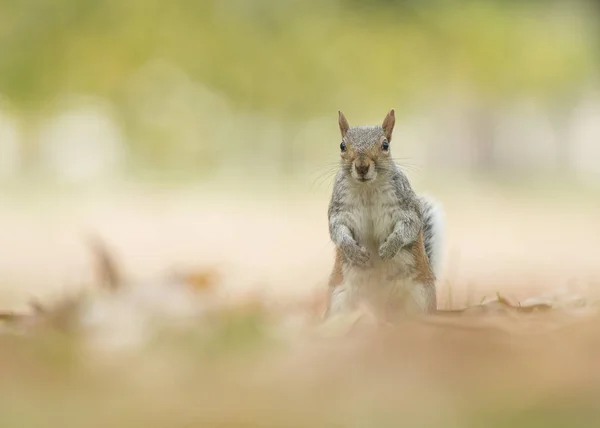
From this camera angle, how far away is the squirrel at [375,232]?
2.40 m

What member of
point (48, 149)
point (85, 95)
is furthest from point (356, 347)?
point (48, 149)

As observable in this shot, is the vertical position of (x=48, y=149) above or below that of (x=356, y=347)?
above

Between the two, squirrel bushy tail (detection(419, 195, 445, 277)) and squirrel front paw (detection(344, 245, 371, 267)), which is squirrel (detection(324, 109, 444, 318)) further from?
squirrel bushy tail (detection(419, 195, 445, 277))

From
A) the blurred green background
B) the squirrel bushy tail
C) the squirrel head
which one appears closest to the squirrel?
the squirrel head

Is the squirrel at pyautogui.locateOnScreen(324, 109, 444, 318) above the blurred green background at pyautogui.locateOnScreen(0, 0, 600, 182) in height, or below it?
below

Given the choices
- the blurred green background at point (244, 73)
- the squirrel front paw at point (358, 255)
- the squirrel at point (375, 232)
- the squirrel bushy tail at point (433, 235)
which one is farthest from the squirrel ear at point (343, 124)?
the blurred green background at point (244, 73)

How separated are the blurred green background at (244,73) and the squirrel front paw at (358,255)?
1061cm

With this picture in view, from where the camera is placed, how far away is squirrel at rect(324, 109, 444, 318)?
2396 millimetres

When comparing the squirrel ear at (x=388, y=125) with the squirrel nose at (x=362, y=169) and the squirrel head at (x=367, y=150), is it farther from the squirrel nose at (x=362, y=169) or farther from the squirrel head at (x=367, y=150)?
the squirrel nose at (x=362, y=169)

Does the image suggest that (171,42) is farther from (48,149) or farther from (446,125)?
(446,125)

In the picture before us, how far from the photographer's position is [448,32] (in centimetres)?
1563

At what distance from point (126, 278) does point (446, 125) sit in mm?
18256

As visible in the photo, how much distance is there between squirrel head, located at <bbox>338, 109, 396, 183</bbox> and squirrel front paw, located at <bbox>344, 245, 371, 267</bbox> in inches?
7.7

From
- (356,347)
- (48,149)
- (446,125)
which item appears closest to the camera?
(356,347)
